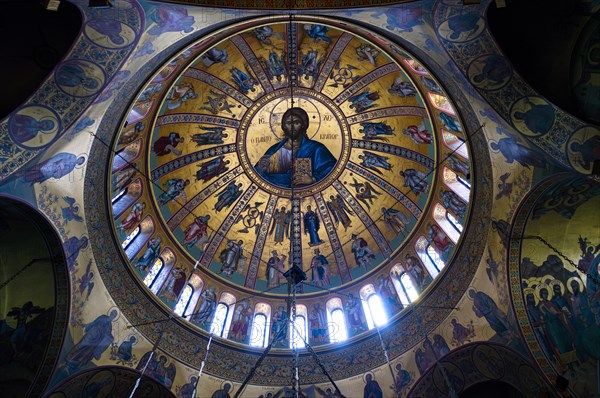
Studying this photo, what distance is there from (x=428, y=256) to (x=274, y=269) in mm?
5385

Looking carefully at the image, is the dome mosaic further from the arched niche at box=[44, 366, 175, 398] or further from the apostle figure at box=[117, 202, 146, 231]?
the arched niche at box=[44, 366, 175, 398]

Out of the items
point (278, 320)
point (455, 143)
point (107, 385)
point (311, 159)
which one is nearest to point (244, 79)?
point (311, 159)

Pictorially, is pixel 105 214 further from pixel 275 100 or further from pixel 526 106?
pixel 526 106

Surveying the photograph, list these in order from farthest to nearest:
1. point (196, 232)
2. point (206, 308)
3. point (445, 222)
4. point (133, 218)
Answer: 1. point (196, 232)
2. point (206, 308)
3. point (445, 222)
4. point (133, 218)

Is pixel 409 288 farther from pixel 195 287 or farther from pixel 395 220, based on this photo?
pixel 195 287

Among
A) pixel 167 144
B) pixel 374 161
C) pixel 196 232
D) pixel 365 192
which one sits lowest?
pixel 196 232

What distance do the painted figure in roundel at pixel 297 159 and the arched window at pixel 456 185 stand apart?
164 inches

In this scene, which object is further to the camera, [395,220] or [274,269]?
[274,269]

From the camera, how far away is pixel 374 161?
616 inches

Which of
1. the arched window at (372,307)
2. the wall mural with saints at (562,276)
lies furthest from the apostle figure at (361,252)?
the wall mural with saints at (562,276)

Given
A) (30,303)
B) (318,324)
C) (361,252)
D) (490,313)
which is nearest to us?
(30,303)

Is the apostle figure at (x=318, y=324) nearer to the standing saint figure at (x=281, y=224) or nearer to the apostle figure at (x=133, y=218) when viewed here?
the standing saint figure at (x=281, y=224)

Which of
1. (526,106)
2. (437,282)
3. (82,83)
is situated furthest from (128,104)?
(437,282)

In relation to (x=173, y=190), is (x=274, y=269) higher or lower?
lower
